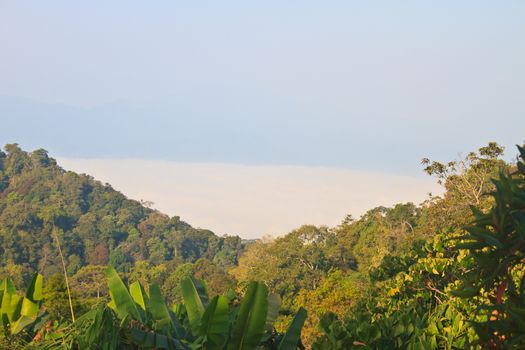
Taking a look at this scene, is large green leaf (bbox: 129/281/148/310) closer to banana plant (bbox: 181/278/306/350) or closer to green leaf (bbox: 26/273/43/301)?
banana plant (bbox: 181/278/306/350)

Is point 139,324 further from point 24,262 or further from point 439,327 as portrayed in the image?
point 24,262

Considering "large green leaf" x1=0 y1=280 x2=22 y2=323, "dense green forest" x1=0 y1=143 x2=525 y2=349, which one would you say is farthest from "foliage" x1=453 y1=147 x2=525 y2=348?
"large green leaf" x1=0 y1=280 x2=22 y2=323

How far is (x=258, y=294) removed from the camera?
19.1ft

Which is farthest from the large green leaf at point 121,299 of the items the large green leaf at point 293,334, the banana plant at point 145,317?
the large green leaf at point 293,334

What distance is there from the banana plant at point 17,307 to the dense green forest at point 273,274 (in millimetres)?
12

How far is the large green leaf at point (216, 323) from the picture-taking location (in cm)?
594

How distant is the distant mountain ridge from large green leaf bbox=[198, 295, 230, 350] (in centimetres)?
6855

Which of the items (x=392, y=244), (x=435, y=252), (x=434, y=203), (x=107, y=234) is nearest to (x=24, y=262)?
(x=107, y=234)

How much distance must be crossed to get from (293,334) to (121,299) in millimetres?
1486

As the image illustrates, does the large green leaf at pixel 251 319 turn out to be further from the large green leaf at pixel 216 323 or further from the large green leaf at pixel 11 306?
the large green leaf at pixel 11 306

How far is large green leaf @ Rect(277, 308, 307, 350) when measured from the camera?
6.40 meters

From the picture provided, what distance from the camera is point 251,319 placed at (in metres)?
5.87

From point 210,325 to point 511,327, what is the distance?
8.90 feet

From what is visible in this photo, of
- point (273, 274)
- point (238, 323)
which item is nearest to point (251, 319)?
point (238, 323)
